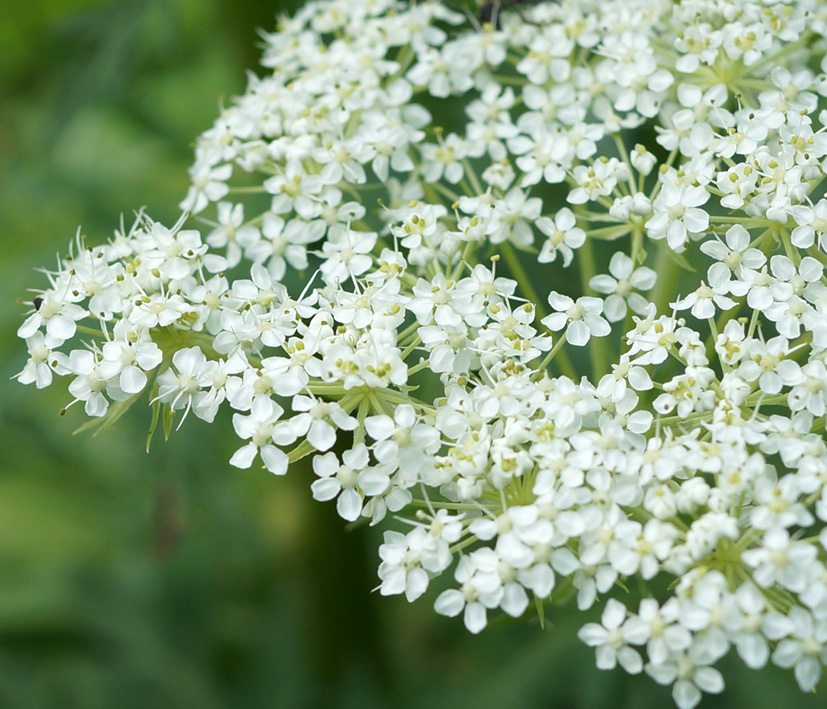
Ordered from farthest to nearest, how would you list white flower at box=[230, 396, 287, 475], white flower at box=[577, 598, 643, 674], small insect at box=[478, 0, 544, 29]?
Answer: small insect at box=[478, 0, 544, 29] < white flower at box=[230, 396, 287, 475] < white flower at box=[577, 598, 643, 674]

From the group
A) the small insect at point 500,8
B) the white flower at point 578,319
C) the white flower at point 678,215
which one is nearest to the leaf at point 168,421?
the white flower at point 578,319

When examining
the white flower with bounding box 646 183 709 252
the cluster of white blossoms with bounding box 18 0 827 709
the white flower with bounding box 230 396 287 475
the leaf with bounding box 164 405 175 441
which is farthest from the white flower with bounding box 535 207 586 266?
the leaf with bounding box 164 405 175 441

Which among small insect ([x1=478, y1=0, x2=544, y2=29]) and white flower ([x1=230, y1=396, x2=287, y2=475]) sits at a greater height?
small insect ([x1=478, y1=0, x2=544, y2=29])

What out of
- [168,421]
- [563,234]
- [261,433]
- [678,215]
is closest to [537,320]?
[563,234]

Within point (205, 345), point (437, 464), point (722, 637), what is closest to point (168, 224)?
point (205, 345)

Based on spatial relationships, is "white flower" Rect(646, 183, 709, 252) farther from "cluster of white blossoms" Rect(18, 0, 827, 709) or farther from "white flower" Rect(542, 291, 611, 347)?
"white flower" Rect(542, 291, 611, 347)

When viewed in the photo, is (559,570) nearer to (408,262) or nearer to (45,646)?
(408,262)

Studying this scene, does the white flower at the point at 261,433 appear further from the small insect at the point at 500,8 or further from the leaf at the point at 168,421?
the small insect at the point at 500,8

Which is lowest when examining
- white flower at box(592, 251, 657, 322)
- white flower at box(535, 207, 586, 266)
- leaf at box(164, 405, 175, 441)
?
white flower at box(592, 251, 657, 322)
